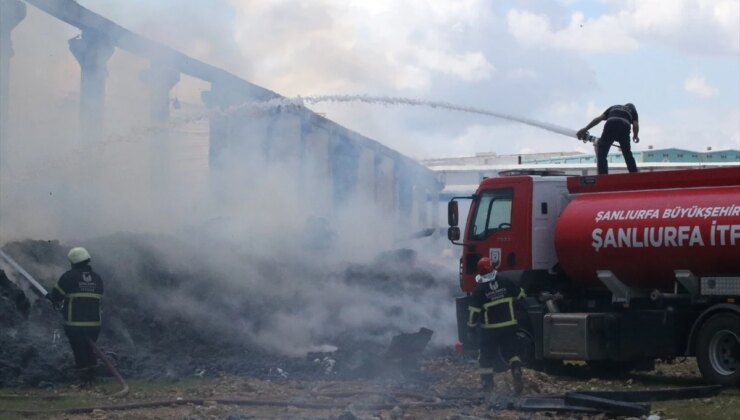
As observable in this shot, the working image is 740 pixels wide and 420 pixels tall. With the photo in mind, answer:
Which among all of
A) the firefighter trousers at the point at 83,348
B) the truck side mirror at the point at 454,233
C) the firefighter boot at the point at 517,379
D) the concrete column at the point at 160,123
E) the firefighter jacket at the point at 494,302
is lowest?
the firefighter boot at the point at 517,379

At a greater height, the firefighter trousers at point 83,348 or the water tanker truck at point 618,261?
the water tanker truck at point 618,261

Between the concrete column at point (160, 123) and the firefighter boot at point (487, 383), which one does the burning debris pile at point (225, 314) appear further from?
the concrete column at point (160, 123)

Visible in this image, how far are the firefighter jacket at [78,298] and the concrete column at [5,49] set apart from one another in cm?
1188

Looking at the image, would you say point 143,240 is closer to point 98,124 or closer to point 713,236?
point 98,124

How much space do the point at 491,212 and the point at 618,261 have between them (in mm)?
2386

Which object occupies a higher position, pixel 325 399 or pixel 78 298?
pixel 78 298

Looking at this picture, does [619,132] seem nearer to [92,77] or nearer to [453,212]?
[453,212]

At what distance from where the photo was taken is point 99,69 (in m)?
27.6

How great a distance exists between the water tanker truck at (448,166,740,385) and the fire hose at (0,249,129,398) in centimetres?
505

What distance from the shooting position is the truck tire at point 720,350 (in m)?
13.3

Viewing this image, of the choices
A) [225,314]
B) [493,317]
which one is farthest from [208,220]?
[493,317]

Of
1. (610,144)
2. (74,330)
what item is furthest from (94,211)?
(610,144)

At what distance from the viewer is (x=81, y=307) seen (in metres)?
13.9

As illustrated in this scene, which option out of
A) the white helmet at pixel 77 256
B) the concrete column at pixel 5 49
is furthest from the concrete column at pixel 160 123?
the white helmet at pixel 77 256
